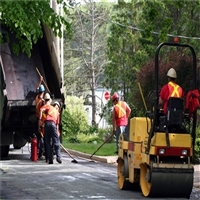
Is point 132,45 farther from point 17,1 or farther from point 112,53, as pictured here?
point 17,1

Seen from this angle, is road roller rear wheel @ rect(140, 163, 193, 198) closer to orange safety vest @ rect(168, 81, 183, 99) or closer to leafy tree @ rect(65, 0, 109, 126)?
orange safety vest @ rect(168, 81, 183, 99)

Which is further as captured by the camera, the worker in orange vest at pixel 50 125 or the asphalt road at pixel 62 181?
the worker in orange vest at pixel 50 125

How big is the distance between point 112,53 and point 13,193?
25.1 metres

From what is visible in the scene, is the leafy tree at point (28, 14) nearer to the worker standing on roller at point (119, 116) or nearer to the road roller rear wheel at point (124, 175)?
the road roller rear wheel at point (124, 175)

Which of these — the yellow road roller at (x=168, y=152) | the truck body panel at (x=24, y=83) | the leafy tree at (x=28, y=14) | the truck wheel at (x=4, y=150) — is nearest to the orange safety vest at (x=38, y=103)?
the truck body panel at (x=24, y=83)

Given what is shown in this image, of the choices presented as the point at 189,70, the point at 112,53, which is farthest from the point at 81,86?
the point at 189,70

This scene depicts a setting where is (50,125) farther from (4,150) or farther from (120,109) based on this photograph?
(4,150)

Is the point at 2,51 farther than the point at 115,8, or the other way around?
the point at 115,8

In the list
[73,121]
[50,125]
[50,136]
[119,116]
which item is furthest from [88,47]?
[50,125]

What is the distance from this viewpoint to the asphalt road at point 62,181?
11055 mm

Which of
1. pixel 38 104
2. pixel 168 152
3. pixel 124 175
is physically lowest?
pixel 124 175

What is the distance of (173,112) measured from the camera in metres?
10.4

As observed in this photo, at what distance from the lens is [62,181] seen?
12.8 m

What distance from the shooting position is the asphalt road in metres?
11.1
